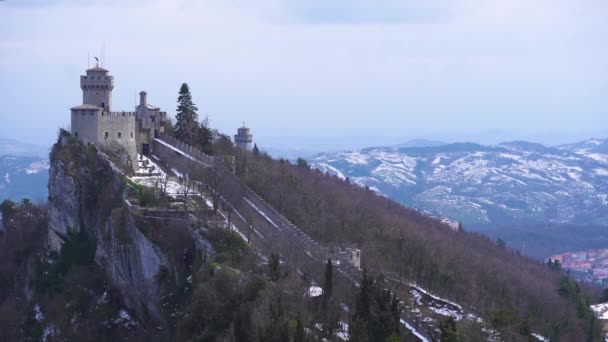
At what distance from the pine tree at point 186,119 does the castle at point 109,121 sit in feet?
4.11

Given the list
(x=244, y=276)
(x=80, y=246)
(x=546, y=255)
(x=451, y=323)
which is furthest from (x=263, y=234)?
(x=546, y=255)

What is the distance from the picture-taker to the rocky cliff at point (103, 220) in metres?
58.6

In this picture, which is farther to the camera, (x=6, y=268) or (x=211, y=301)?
(x=6, y=268)

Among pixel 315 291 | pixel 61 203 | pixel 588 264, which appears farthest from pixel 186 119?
pixel 588 264

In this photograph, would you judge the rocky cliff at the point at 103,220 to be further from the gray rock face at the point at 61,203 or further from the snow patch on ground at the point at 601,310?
the snow patch on ground at the point at 601,310

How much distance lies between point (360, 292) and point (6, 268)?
32994 mm

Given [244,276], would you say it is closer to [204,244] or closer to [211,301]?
[211,301]

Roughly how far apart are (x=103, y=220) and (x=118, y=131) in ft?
26.4

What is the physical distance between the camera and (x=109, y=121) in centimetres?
6938

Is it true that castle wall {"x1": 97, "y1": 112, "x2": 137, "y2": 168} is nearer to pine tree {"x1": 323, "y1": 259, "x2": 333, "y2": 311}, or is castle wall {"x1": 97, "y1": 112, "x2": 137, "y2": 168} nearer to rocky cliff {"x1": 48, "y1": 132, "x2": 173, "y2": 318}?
rocky cliff {"x1": 48, "y1": 132, "x2": 173, "y2": 318}

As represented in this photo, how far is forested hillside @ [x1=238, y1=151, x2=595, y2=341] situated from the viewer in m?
61.2

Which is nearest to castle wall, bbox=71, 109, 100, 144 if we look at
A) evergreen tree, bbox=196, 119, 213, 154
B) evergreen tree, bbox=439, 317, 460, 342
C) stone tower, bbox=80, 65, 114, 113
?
stone tower, bbox=80, 65, 114, 113

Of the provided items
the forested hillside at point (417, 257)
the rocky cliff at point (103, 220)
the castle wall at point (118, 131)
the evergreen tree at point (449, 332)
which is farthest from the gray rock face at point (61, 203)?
the evergreen tree at point (449, 332)

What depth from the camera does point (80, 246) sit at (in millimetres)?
65688
